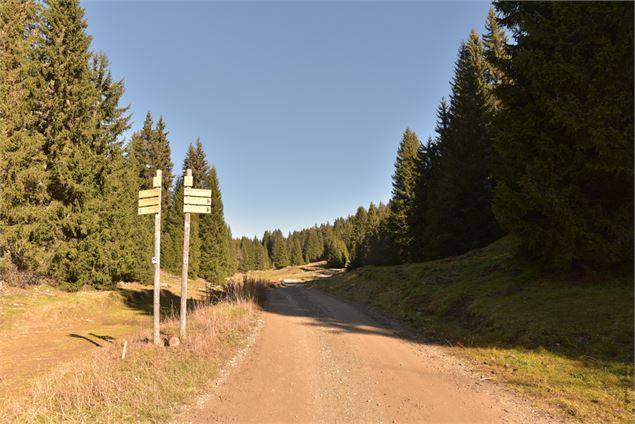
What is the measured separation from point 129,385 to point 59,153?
20.7 metres

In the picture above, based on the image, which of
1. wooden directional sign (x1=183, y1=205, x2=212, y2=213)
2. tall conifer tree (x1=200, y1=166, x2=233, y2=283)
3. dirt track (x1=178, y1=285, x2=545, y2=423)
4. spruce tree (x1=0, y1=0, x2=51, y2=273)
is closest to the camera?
dirt track (x1=178, y1=285, x2=545, y2=423)

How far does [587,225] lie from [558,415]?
772cm

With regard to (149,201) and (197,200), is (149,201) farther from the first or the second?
(197,200)

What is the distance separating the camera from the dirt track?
215 inches

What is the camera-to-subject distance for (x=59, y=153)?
2177 centimetres

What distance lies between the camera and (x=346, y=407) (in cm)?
584

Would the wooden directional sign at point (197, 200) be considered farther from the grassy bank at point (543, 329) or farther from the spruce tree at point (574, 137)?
the spruce tree at point (574, 137)

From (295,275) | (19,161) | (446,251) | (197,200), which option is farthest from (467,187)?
(295,275)

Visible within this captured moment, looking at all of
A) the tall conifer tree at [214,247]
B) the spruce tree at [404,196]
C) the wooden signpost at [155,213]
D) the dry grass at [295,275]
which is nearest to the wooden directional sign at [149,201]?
the wooden signpost at [155,213]

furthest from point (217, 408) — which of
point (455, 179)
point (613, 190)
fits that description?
point (455, 179)

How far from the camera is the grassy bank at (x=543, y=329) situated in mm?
6195

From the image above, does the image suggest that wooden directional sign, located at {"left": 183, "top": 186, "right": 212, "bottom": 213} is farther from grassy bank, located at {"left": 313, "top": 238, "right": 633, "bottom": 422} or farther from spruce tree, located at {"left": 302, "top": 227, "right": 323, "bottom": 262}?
spruce tree, located at {"left": 302, "top": 227, "right": 323, "bottom": 262}

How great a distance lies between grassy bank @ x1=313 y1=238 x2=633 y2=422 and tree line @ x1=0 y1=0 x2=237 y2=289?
18272 mm

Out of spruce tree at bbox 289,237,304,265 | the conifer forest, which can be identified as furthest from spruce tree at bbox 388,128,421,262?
spruce tree at bbox 289,237,304,265
